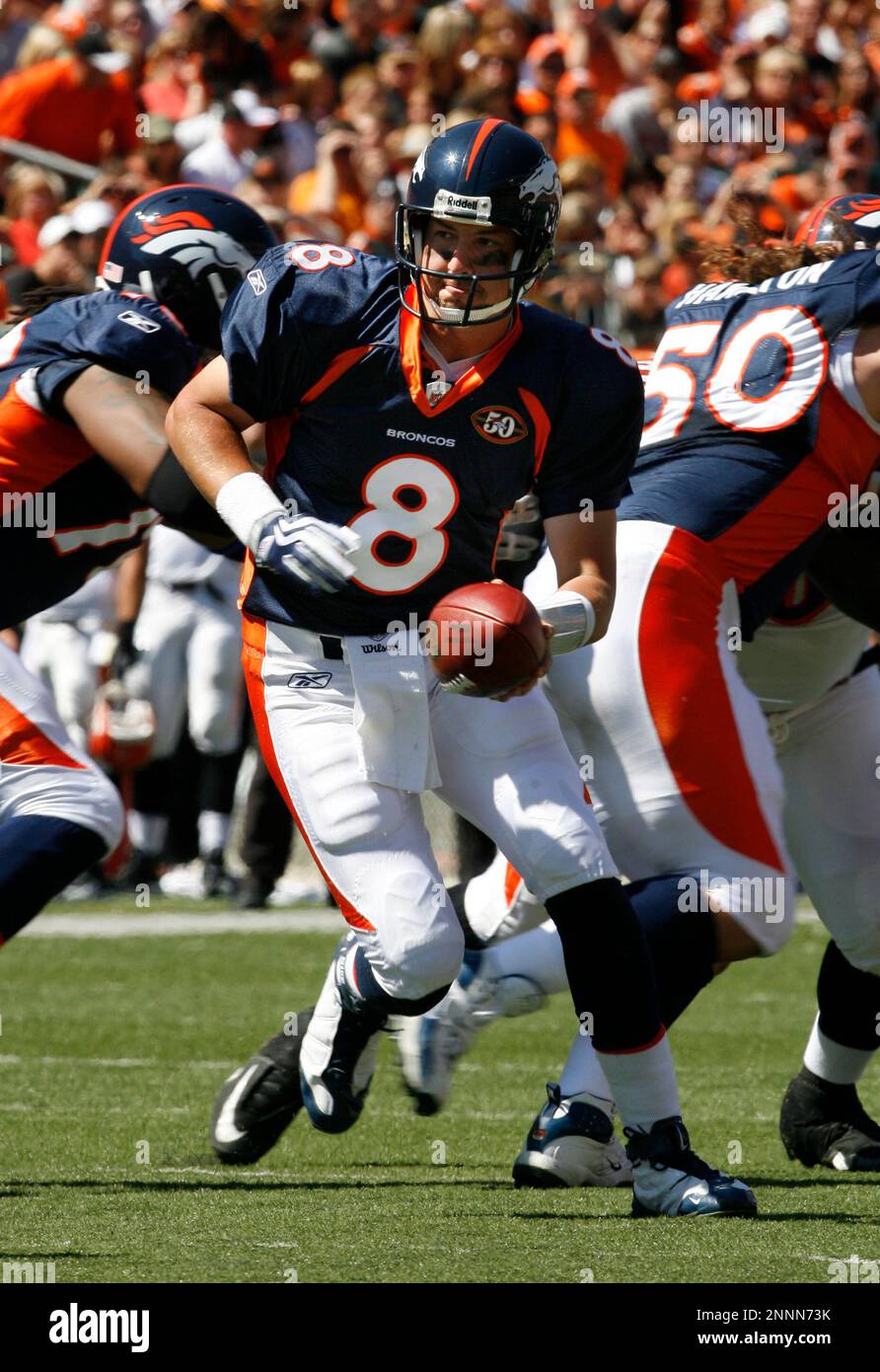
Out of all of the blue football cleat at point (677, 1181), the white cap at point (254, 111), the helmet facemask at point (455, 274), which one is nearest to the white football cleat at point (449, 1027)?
the blue football cleat at point (677, 1181)

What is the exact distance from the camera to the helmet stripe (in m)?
3.58

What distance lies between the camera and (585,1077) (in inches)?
161

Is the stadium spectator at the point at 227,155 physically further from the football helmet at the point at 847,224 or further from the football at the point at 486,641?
the football at the point at 486,641

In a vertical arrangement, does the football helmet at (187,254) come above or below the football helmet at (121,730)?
above

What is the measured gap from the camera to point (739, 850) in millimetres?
3885

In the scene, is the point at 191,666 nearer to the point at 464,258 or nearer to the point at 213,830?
the point at 213,830

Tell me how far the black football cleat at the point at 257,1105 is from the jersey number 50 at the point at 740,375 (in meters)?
1.45

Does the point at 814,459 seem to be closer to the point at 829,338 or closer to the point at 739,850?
the point at 829,338

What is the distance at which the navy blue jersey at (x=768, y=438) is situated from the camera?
4086mm

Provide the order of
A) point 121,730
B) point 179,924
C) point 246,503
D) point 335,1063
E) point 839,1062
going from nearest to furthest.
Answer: point 246,503, point 335,1063, point 839,1062, point 121,730, point 179,924

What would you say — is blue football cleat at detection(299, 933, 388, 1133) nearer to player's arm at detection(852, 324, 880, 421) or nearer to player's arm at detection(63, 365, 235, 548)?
player's arm at detection(63, 365, 235, 548)

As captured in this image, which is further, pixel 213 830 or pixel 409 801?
pixel 213 830

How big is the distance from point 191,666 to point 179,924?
48.4 inches
